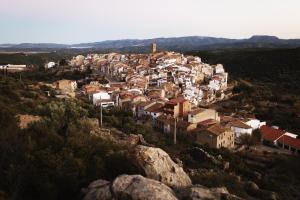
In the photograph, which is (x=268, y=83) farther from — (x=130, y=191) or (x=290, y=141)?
(x=130, y=191)

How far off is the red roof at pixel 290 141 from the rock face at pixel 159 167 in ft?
88.9

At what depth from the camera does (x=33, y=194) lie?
11.8 m

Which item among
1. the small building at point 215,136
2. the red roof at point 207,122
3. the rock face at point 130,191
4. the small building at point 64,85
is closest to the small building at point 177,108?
the red roof at point 207,122

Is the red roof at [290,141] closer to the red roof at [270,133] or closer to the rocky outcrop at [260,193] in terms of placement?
the red roof at [270,133]

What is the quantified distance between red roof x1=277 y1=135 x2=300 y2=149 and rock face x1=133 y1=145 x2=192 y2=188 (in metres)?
27.1

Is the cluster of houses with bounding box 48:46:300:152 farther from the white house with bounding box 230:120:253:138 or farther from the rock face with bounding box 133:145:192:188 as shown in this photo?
the rock face with bounding box 133:145:192:188

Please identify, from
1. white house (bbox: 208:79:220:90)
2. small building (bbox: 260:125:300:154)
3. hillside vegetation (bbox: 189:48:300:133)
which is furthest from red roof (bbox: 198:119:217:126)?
white house (bbox: 208:79:220:90)

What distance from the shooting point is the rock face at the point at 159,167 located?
12.4 metres

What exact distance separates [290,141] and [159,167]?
28557mm

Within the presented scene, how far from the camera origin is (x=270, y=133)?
39.8 metres

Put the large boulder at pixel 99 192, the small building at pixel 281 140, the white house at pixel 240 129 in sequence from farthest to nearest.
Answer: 1. the white house at pixel 240 129
2. the small building at pixel 281 140
3. the large boulder at pixel 99 192

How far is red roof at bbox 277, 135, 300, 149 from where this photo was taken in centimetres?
3731

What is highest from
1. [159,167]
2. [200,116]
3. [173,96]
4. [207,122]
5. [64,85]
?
[159,167]

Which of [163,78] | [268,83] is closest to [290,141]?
[163,78]
